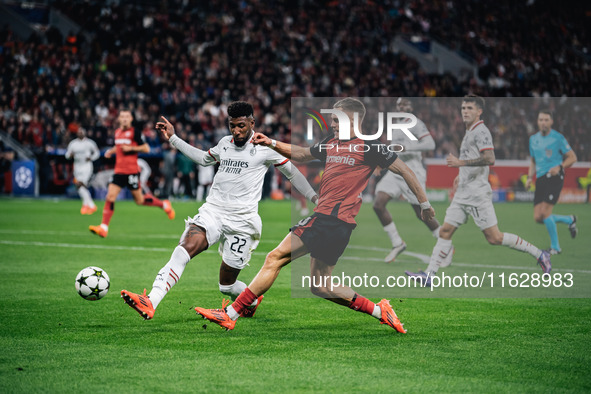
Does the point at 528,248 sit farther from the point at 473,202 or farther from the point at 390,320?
the point at 390,320

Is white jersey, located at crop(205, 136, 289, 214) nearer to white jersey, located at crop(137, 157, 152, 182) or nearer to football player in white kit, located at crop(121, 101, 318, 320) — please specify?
football player in white kit, located at crop(121, 101, 318, 320)

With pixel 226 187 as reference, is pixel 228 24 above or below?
above

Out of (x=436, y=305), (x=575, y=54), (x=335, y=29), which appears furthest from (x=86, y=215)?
(x=575, y=54)

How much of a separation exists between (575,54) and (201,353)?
136 ft

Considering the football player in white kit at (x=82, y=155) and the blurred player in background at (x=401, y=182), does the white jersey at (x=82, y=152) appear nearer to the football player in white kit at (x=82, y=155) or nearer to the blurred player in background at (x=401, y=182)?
the football player in white kit at (x=82, y=155)

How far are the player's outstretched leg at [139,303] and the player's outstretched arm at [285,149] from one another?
1601mm

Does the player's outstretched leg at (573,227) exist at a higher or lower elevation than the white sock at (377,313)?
higher

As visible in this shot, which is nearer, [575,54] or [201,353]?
[201,353]

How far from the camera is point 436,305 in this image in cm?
863

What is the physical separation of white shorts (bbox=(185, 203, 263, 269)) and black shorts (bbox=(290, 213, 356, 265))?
26.0 inches

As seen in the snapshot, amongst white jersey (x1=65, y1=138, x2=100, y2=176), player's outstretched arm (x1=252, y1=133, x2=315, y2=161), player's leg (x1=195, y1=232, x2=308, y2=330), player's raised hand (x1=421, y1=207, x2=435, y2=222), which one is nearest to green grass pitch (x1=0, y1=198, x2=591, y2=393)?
player's leg (x1=195, y1=232, x2=308, y2=330)

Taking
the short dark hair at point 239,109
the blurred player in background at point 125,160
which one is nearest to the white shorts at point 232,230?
the short dark hair at point 239,109

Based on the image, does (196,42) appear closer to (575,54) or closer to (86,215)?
(86,215)

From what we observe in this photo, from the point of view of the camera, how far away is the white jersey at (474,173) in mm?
9773
